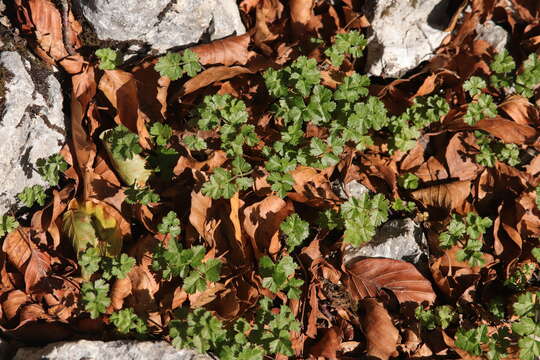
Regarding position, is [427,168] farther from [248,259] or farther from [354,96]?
[248,259]

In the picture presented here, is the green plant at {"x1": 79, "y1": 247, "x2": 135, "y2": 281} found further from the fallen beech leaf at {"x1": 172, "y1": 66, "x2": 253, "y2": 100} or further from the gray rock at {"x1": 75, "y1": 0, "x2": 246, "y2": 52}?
the gray rock at {"x1": 75, "y1": 0, "x2": 246, "y2": 52}

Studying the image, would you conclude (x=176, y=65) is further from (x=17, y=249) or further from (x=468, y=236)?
(x=468, y=236)

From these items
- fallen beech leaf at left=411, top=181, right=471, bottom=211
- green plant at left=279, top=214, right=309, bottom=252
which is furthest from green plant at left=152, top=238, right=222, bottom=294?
fallen beech leaf at left=411, top=181, right=471, bottom=211

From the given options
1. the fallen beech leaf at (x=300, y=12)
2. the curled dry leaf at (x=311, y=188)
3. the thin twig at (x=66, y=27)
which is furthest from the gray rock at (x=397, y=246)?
the thin twig at (x=66, y=27)

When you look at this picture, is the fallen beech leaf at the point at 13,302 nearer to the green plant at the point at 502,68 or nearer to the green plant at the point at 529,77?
the green plant at the point at 502,68

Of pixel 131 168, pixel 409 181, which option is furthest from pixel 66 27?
pixel 409 181

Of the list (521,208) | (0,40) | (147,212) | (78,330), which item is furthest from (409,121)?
(0,40)
